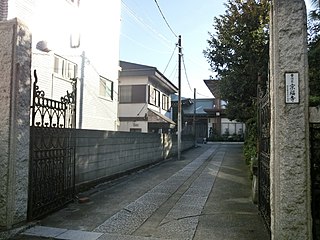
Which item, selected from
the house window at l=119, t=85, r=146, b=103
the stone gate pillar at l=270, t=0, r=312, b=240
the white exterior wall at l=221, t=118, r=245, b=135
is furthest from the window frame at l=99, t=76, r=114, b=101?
the white exterior wall at l=221, t=118, r=245, b=135

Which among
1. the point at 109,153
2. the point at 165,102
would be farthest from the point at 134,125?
the point at 109,153

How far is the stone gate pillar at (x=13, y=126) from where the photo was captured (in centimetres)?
473

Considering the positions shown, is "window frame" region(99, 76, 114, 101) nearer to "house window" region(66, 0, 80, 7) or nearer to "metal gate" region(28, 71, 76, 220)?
"house window" region(66, 0, 80, 7)

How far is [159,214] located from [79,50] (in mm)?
9670

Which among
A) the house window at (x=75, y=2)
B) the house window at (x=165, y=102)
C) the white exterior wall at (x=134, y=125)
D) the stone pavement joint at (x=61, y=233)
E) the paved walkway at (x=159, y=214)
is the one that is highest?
the house window at (x=75, y=2)

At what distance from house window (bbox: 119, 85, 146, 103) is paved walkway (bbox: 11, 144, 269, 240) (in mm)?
14806

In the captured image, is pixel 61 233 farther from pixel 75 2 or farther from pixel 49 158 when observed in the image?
pixel 75 2

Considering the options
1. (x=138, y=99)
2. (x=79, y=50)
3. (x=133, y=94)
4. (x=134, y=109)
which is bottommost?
(x=134, y=109)

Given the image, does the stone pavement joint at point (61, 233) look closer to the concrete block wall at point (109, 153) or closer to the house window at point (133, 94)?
the concrete block wall at point (109, 153)

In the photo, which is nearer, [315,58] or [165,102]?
[315,58]

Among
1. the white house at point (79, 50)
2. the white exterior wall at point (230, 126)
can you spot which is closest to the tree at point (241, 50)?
the white house at point (79, 50)

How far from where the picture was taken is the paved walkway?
15.3ft

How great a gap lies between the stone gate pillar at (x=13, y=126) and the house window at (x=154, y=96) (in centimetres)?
1918

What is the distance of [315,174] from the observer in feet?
12.3
